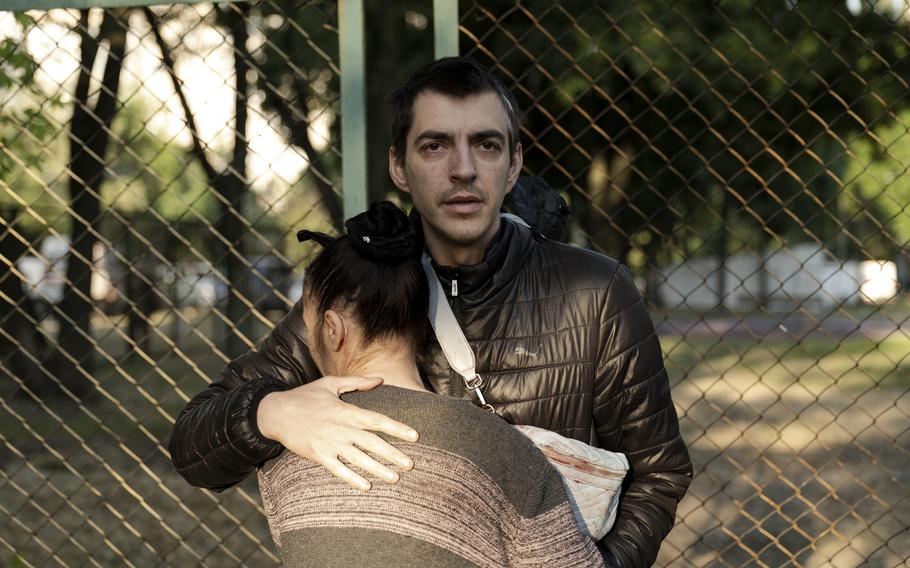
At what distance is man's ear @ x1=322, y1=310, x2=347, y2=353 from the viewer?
5.96 ft

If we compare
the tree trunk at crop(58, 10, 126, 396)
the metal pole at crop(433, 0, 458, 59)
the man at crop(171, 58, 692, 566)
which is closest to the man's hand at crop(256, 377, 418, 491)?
the man at crop(171, 58, 692, 566)

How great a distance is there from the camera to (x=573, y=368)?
7.31 ft

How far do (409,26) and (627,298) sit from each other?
10.5 m

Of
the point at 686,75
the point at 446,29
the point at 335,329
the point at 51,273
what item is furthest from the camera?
the point at 686,75

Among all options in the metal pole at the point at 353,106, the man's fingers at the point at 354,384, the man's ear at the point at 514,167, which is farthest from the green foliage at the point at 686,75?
the man's fingers at the point at 354,384

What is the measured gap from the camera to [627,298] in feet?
7.41

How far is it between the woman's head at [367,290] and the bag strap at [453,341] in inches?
12.1

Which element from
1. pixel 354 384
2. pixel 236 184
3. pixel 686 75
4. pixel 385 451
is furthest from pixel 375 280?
pixel 236 184

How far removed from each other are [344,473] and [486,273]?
771mm

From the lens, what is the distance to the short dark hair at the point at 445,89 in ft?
7.29

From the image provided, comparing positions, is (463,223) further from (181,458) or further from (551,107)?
(551,107)

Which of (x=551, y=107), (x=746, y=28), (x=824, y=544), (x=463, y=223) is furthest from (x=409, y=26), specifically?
(x=463, y=223)

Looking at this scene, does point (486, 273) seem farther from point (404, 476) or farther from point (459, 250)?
point (404, 476)

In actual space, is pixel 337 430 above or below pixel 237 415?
above
